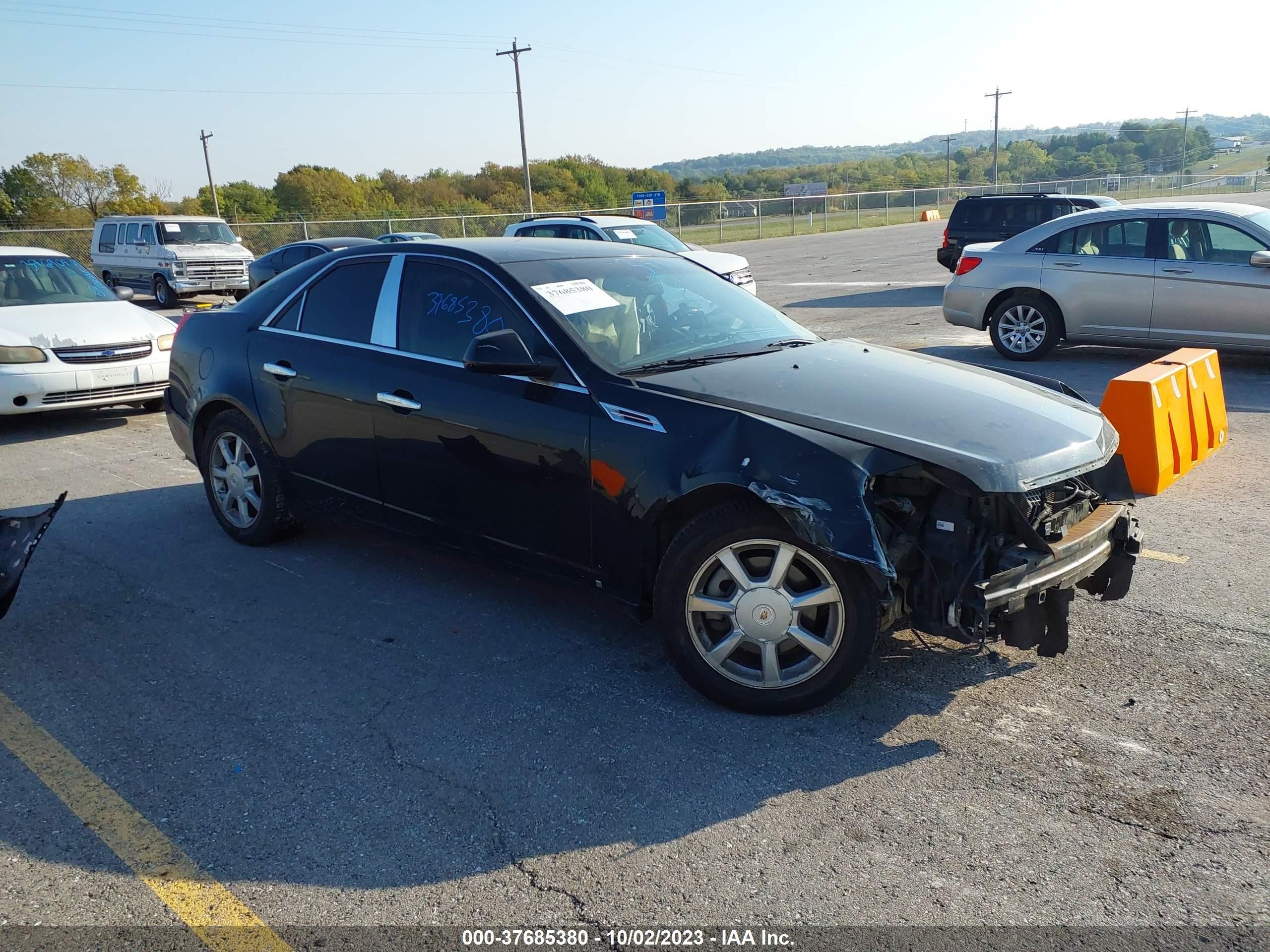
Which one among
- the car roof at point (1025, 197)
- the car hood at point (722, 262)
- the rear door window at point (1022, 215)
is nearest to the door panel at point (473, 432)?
the car hood at point (722, 262)

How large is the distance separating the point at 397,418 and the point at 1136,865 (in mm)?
3487

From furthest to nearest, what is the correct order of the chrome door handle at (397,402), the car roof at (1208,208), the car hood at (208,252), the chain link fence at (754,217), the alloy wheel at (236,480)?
the chain link fence at (754,217)
the car hood at (208,252)
the car roof at (1208,208)
the alloy wheel at (236,480)
the chrome door handle at (397,402)

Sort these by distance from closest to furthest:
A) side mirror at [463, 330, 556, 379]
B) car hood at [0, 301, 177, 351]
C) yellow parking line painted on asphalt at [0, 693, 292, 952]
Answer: yellow parking line painted on asphalt at [0, 693, 292, 952]
side mirror at [463, 330, 556, 379]
car hood at [0, 301, 177, 351]

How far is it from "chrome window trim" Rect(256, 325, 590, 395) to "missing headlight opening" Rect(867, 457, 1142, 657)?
1352 millimetres

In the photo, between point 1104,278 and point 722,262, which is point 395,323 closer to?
point 1104,278

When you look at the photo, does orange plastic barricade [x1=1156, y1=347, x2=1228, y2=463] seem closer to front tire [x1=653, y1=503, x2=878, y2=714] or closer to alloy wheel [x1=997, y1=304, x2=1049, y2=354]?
alloy wheel [x1=997, y1=304, x2=1049, y2=354]

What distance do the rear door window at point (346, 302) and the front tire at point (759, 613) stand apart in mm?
2242

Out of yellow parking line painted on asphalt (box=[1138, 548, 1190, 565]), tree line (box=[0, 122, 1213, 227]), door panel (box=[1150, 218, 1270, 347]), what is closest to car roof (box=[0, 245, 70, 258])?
yellow parking line painted on asphalt (box=[1138, 548, 1190, 565])

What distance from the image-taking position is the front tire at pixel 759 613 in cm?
356

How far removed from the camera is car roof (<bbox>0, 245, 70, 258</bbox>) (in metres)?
10.1

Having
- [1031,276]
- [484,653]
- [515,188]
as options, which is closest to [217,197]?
[515,188]

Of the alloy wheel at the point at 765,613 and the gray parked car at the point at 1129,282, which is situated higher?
the gray parked car at the point at 1129,282

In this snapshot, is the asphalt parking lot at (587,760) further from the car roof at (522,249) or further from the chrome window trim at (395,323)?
the car roof at (522,249)

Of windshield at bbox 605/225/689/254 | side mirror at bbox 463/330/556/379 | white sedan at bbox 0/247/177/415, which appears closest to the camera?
side mirror at bbox 463/330/556/379
